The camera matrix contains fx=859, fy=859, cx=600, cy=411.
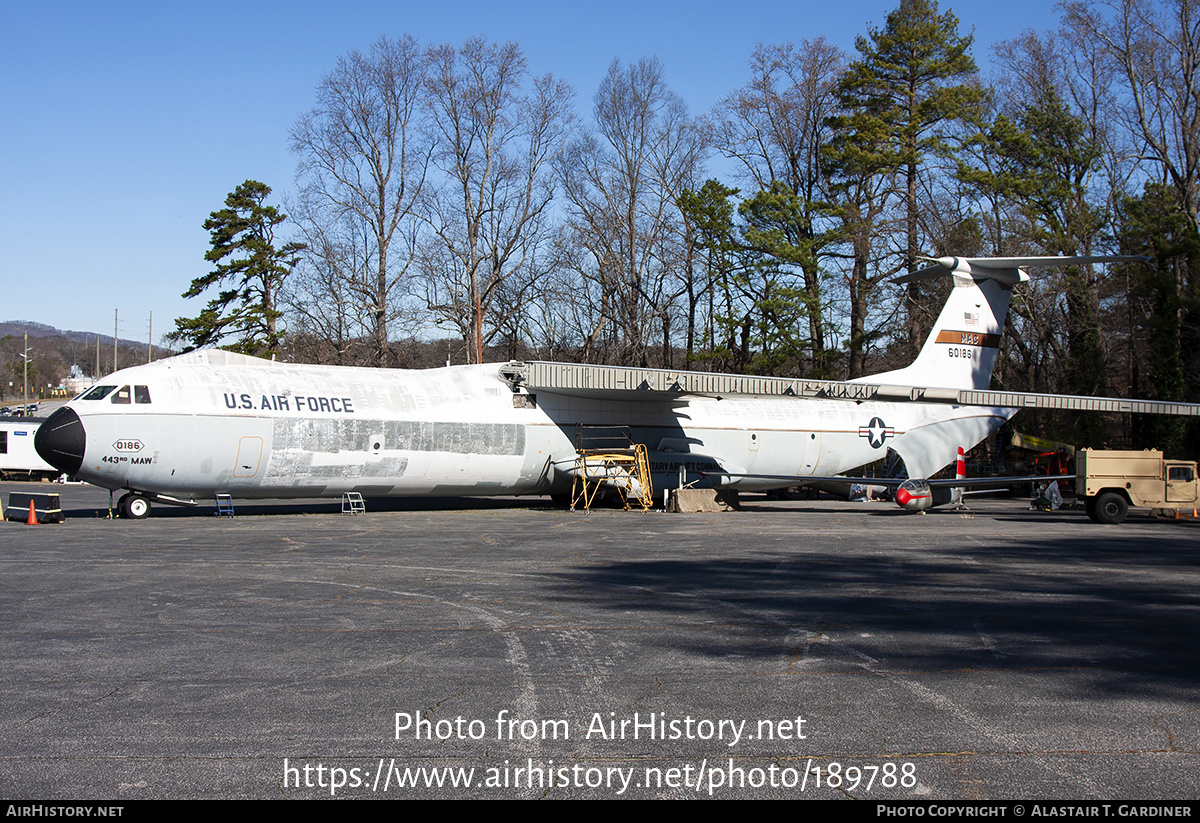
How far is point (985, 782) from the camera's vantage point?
459 cm

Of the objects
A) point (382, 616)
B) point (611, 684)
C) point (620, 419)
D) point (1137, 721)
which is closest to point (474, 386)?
point (620, 419)

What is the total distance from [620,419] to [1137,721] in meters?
18.1

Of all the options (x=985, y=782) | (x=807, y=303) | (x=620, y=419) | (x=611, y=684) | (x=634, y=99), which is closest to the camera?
(x=985, y=782)

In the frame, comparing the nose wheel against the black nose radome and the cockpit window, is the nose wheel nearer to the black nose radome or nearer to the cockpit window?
the black nose radome

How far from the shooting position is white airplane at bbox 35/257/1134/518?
1759cm

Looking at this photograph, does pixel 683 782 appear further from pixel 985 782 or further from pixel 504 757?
pixel 985 782

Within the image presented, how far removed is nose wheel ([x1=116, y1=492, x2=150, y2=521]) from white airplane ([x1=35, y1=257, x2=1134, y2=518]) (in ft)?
0.10

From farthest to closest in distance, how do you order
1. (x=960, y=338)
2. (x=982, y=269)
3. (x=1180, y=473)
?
1. (x=960, y=338)
2. (x=982, y=269)
3. (x=1180, y=473)

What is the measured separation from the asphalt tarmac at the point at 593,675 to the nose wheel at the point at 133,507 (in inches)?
198

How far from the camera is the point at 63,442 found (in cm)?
1667

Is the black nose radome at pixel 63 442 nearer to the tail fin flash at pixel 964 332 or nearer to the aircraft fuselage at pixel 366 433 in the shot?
the aircraft fuselage at pixel 366 433

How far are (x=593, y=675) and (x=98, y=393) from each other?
1512 centimetres

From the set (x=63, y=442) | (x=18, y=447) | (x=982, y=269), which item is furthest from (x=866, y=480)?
(x=18, y=447)

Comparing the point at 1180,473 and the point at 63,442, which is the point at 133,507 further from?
the point at 1180,473
